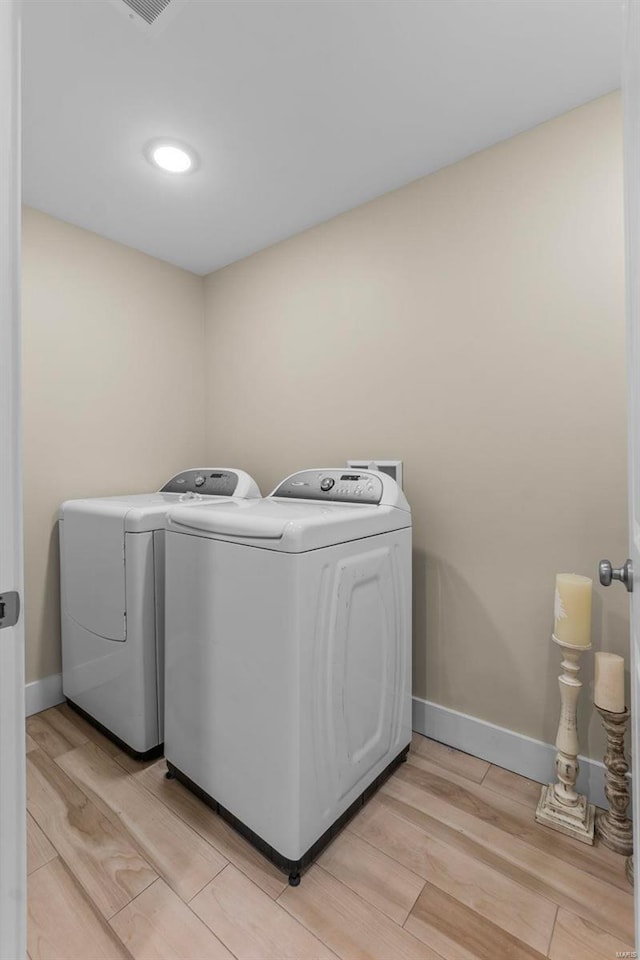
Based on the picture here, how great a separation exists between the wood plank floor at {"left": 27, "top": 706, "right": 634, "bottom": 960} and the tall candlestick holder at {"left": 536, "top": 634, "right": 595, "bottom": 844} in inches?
1.9

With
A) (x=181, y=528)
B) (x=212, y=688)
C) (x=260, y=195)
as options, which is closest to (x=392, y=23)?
(x=260, y=195)

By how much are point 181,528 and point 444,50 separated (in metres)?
1.65

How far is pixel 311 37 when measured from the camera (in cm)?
124

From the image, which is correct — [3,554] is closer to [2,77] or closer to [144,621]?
[2,77]

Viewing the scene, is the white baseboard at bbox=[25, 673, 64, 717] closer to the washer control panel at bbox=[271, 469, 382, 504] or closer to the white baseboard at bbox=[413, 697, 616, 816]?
the washer control panel at bbox=[271, 469, 382, 504]

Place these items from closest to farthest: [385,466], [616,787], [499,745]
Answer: [616,787] < [499,745] < [385,466]

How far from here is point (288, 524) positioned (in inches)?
46.6

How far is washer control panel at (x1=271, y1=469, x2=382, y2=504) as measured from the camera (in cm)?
166

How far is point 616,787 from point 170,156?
2.65m

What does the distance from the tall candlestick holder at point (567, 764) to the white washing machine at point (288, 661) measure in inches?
19.7

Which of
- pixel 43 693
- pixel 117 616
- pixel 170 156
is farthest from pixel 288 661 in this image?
pixel 170 156

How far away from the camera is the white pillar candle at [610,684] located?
4.31 feet

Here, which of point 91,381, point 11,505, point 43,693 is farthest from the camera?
point 91,381

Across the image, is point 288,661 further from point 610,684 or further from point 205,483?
point 205,483
